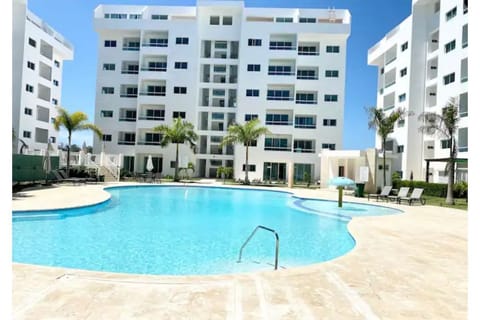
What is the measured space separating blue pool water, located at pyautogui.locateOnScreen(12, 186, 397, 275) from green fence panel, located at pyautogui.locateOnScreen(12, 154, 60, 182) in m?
7.33

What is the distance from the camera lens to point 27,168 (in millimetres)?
19219

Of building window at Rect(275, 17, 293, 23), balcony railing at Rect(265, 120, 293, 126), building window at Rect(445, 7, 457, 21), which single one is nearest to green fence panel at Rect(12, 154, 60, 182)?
balcony railing at Rect(265, 120, 293, 126)

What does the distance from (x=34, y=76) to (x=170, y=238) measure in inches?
1392

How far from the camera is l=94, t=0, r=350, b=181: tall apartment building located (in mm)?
36750

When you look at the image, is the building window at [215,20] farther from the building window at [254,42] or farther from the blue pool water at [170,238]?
the blue pool water at [170,238]

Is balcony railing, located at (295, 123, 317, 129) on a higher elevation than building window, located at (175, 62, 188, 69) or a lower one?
lower

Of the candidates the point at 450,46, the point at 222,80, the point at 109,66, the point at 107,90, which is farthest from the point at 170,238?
the point at 109,66

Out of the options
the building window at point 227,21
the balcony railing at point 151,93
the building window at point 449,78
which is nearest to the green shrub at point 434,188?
the building window at point 449,78

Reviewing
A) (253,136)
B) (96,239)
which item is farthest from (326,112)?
(96,239)

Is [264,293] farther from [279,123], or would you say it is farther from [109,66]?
[109,66]

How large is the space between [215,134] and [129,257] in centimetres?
3143

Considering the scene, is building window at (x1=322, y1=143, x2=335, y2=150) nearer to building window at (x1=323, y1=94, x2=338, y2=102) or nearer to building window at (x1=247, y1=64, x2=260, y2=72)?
building window at (x1=323, y1=94, x2=338, y2=102)

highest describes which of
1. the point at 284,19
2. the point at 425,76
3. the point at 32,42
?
the point at 284,19

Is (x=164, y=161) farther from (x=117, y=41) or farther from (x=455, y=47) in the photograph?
(x=455, y=47)
